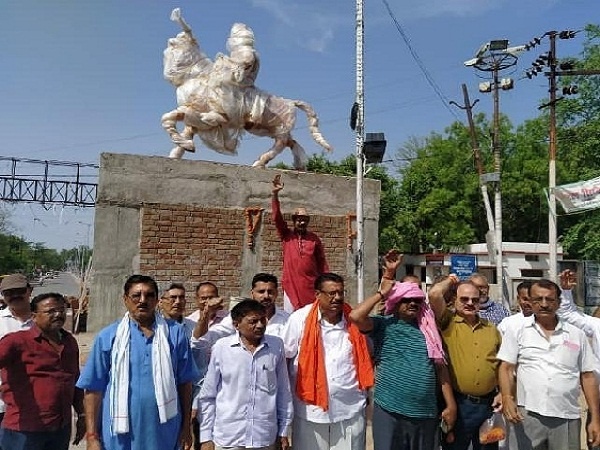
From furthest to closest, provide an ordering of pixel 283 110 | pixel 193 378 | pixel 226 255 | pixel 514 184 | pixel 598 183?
pixel 514 184
pixel 598 183
pixel 283 110
pixel 226 255
pixel 193 378

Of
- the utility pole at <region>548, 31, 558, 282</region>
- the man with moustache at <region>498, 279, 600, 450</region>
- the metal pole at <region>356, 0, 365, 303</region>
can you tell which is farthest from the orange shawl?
the utility pole at <region>548, 31, 558, 282</region>

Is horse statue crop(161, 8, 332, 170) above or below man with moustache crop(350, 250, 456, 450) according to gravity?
above


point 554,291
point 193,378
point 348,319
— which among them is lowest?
point 193,378

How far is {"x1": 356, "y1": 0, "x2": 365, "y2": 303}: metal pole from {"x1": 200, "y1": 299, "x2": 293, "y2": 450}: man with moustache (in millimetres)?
5105

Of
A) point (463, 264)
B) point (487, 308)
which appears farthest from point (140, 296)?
point (463, 264)

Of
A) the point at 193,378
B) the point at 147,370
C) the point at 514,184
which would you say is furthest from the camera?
the point at 514,184

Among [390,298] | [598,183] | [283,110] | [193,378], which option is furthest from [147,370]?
[598,183]

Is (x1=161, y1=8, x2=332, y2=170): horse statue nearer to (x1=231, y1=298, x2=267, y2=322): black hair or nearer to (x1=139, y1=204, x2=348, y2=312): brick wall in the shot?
(x1=139, y1=204, x2=348, y2=312): brick wall

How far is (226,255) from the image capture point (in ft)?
25.0

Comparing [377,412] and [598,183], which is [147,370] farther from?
[598,183]

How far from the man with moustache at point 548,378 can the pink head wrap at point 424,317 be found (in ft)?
1.57

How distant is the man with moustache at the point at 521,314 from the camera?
134 inches

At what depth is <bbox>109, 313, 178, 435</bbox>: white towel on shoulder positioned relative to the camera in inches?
105

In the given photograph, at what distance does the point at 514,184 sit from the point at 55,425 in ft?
76.9
